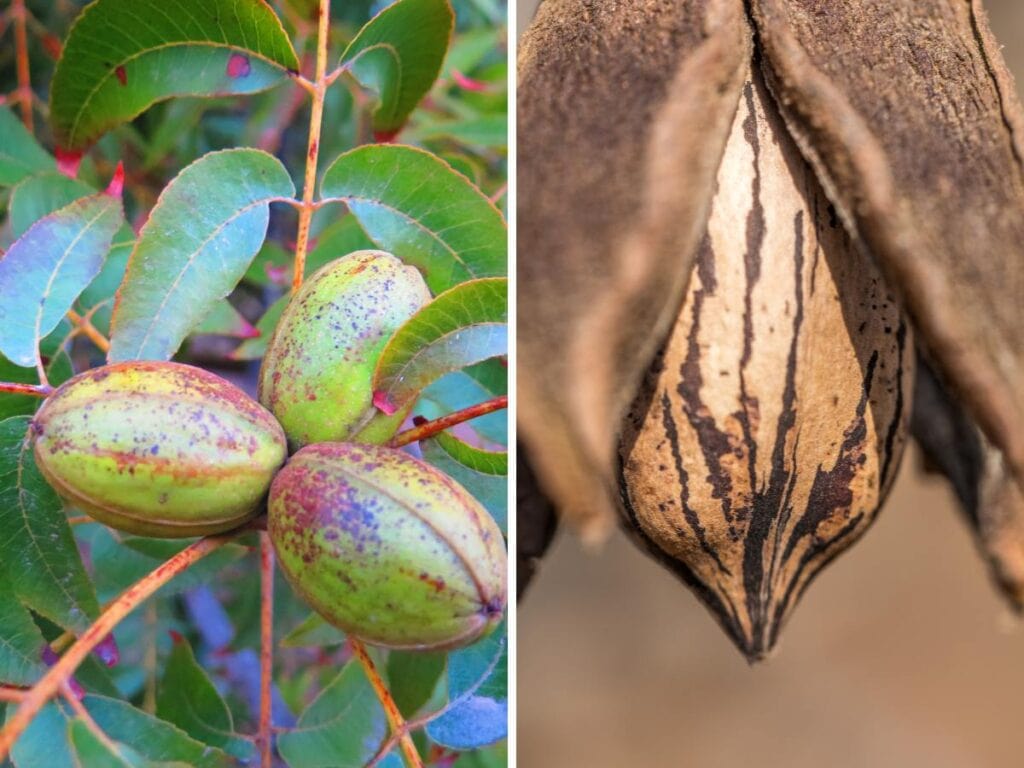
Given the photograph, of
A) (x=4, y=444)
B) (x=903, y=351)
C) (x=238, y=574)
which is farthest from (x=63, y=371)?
(x=903, y=351)

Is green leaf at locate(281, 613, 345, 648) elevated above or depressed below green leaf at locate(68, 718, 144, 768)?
below

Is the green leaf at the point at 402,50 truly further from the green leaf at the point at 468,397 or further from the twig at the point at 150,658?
the twig at the point at 150,658

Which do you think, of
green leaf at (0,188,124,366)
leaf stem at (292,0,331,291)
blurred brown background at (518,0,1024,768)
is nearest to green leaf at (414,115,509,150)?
leaf stem at (292,0,331,291)

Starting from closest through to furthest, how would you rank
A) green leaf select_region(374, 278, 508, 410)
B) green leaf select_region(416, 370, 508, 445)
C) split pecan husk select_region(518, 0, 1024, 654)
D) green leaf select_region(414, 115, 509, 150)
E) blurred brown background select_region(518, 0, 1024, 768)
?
split pecan husk select_region(518, 0, 1024, 654), green leaf select_region(374, 278, 508, 410), green leaf select_region(416, 370, 508, 445), green leaf select_region(414, 115, 509, 150), blurred brown background select_region(518, 0, 1024, 768)

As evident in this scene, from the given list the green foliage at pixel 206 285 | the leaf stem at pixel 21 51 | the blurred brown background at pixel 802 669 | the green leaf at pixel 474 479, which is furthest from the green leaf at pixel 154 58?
the blurred brown background at pixel 802 669

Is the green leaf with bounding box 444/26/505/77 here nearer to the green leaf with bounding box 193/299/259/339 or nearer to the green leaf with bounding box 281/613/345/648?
the green leaf with bounding box 193/299/259/339

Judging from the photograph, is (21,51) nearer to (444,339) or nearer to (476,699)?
(444,339)
